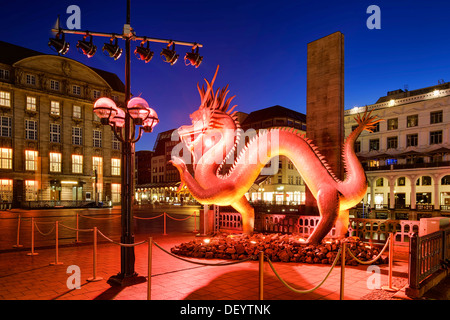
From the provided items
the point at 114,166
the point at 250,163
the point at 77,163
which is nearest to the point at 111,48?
the point at 250,163

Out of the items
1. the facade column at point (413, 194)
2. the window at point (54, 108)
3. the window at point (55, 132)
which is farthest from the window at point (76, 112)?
the facade column at point (413, 194)

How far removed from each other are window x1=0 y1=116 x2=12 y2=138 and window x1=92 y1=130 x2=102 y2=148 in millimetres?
10035

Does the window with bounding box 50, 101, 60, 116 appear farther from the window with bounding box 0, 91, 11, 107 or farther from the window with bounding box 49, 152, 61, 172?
the window with bounding box 49, 152, 61, 172

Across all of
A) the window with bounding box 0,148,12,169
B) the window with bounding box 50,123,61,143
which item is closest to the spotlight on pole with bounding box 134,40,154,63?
the window with bounding box 0,148,12,169

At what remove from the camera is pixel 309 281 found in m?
6.64

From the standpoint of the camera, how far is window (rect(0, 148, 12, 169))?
37.3 m

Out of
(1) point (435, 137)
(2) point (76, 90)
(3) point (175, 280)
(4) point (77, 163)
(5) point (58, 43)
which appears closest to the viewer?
(3) point (175, 280)

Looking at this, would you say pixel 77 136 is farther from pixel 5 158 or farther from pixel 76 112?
pixel 5 158

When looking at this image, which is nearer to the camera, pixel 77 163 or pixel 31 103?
pixel 31 103

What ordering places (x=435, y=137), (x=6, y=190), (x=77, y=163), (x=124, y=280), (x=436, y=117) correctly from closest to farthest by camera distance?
(x=124, y=280), (x=6, y=190), (x=436, y=117), (x=435, y=137), (x=77, y=163)

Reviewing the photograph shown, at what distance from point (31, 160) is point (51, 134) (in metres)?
4.12

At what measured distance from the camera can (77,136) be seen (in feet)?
145

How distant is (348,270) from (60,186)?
4097 centimetres
